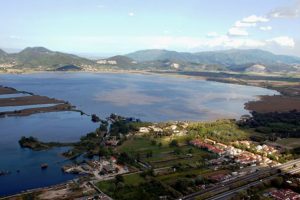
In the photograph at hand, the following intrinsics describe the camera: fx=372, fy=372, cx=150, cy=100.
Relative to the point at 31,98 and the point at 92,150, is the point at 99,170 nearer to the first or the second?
the point at 92,150

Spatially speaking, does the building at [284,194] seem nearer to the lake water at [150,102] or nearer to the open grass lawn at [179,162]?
the open grass lawn at [179,162]

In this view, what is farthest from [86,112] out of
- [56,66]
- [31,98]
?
[56,66]

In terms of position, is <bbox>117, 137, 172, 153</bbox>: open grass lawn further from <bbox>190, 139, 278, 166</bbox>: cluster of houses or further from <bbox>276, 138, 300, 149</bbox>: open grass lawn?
<bbox>276, 138, 300, 149</bbox>: open grass lawn

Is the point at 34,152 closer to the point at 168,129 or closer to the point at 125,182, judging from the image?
the point at 125,182

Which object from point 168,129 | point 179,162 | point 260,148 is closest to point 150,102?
point 168,129

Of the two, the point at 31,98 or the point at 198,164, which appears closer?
the point at 198,164

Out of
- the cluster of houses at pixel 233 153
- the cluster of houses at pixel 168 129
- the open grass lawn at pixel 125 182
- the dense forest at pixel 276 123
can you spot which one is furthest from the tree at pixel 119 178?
the dense forest at pixel 276 123

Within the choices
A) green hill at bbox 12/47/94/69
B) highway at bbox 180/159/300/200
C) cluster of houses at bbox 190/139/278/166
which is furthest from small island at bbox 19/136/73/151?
green hill at bbox 12/47/94/69
